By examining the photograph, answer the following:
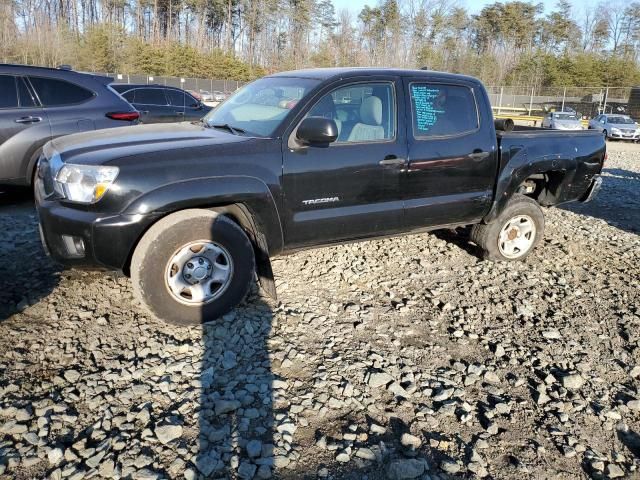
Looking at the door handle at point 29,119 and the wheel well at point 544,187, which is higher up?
the door handle at point 29,119

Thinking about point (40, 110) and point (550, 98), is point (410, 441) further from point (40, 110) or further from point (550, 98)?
point (550, 98)

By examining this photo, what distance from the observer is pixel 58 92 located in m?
6.41

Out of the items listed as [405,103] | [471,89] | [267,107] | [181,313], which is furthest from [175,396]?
[471,89]

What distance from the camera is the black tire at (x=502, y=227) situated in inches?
200

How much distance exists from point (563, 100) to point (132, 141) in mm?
40292

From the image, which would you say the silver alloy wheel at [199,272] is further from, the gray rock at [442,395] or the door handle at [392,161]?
the gray rock at [442,395]

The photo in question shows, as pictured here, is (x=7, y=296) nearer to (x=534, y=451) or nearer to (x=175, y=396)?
(x=175, y=396)

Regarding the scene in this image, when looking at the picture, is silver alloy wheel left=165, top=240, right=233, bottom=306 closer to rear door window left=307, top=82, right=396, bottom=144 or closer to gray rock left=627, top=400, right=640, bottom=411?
rear door window left=307, top=82, right=396, bottom=144

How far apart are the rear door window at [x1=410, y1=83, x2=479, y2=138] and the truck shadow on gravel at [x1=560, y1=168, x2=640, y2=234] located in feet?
11.9

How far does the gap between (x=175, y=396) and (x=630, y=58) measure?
65462 mm

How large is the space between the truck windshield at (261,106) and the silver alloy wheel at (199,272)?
0.95m

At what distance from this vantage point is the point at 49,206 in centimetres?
344

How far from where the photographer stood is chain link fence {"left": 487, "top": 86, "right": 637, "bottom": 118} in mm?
35438

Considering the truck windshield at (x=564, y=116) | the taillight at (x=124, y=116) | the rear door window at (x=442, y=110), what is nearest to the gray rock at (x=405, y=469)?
the rear door window at (x=442, y=110)
